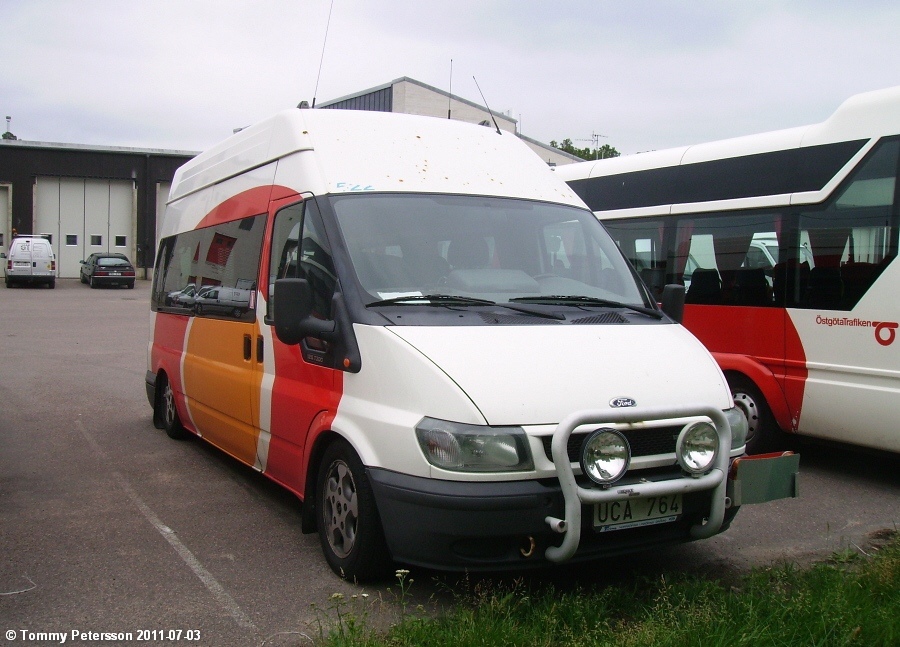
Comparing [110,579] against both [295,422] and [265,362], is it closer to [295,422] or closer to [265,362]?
[295,422]

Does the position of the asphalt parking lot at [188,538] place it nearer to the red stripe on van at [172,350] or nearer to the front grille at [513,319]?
the red stripe on van at [172,350]

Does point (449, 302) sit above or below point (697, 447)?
above

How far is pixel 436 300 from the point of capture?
15.6ft

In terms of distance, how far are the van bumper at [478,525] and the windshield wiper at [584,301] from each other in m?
1.24

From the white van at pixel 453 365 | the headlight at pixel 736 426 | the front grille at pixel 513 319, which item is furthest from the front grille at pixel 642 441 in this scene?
the front grille at pixel 513 319

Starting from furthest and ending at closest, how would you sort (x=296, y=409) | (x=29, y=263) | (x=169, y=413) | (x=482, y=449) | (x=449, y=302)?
(x=29, y=263) < (x=169, y=413) < (x=296, y=409) < (x=449, y=302) < (x=482, y=449)

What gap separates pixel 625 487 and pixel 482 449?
26.3 inches

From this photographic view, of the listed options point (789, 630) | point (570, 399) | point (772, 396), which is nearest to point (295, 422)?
point (570, 399)

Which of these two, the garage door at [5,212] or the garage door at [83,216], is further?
the garage door at [83,216]

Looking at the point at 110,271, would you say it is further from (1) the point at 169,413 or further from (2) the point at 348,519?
(2) the point at 348,519

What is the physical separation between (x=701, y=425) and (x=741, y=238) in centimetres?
434

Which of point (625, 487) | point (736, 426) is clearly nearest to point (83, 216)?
point (736, 426)

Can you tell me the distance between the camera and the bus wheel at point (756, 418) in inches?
309

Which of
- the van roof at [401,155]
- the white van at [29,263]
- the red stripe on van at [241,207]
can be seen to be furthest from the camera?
Answer: the white van at [29,263]
